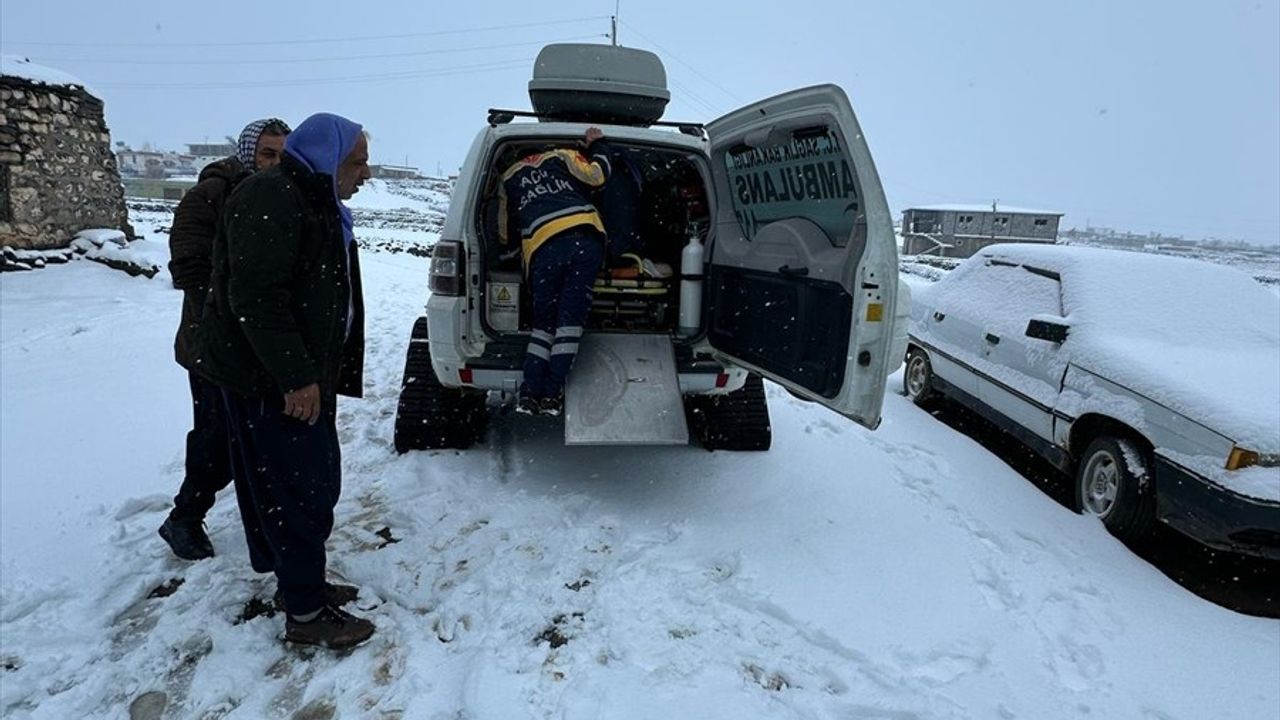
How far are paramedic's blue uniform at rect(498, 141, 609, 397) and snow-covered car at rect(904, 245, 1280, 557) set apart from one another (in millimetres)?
2980

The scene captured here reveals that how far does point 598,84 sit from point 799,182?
237cm

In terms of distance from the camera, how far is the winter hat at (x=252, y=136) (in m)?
2.86

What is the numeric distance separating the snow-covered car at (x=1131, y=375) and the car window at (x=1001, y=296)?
1 centimetres

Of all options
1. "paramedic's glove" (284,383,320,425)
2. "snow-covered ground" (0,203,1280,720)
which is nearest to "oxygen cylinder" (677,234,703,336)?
"snow-covered ground" (0,203,1280,720)

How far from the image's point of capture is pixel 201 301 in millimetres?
2789

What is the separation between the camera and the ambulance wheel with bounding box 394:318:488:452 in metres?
4.08

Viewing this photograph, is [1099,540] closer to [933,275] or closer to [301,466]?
[301,466]

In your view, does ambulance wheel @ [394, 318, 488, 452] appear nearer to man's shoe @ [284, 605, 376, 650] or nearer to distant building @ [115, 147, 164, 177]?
man's shoe @ [284, 605, 376, 650]

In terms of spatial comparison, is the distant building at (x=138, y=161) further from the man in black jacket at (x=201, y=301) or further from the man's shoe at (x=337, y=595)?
the man's shoe at (x=337, y=595)

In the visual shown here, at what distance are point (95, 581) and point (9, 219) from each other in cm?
819

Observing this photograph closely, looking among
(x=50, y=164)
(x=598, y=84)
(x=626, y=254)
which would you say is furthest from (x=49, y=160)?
(x=626, y=254)

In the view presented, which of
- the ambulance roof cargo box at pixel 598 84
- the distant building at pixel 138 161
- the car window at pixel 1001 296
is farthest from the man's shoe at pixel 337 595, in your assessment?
the distant building at pixel 138 161

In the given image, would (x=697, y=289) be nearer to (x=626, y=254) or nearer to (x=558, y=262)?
(x=626, y=254)

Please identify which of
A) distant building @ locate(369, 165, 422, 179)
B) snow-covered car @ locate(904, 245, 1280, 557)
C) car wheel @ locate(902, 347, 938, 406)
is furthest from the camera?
distant building @ locate(369, 165, 422, 179)
